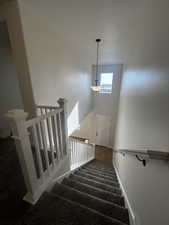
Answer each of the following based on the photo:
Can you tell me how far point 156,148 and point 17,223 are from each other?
5.06ft

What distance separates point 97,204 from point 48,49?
2823 millimetres

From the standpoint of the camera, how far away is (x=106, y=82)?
5.56 meters

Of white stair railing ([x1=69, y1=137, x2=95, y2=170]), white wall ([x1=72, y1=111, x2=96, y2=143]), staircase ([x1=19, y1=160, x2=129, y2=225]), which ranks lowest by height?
white wall ([x1=72, y1=111, x2=96, y2=143])

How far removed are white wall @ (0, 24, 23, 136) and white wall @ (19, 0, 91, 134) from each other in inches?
34.7

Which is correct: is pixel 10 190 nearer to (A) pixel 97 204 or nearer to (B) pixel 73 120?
(A) pixel 97 204

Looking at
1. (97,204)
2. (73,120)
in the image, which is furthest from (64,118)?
(73,120)

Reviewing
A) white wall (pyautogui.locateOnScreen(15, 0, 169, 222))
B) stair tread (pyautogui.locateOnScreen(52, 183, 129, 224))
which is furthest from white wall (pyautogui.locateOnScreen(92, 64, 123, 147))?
stair tread (pyautogui.locateOnScreen(52, 183, 129, 224))

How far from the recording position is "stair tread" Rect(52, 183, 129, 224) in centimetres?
131

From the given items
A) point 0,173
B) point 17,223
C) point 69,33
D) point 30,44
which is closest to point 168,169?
point 17,223

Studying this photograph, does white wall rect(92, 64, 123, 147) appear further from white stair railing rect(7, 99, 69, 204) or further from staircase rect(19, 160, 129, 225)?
staircase rect(19, 160, 129, 225)

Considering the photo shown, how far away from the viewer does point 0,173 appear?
166 cm

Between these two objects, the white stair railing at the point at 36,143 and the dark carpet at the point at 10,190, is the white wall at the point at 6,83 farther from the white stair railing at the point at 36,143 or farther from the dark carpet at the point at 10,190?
the white stair railing at the point at 36,143

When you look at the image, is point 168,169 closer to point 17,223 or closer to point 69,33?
point 17,223

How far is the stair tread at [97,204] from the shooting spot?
1.31 metres
